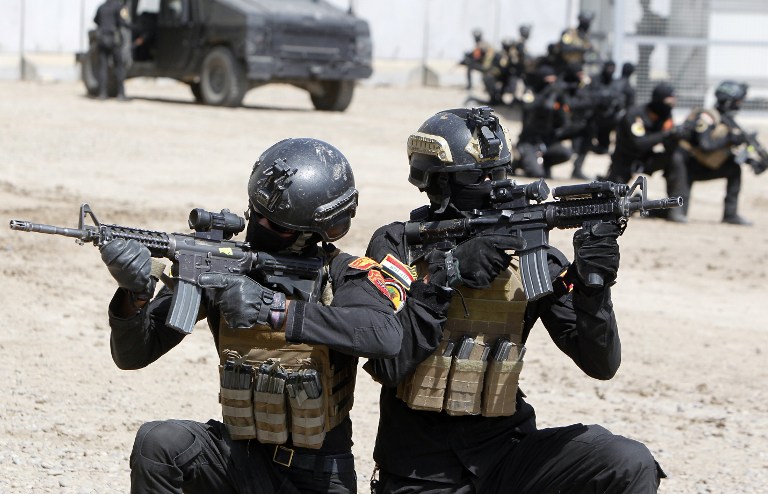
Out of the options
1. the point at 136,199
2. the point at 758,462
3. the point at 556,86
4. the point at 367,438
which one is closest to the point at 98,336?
the point at 367,438

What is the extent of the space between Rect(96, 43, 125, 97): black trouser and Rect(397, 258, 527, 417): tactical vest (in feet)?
55.3

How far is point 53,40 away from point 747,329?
18.6m

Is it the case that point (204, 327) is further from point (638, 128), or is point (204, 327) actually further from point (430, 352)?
point (638, 128)

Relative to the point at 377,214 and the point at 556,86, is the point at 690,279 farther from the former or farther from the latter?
the point at 556,86

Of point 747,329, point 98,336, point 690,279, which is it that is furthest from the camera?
point 690,279

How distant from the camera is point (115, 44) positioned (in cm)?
2020

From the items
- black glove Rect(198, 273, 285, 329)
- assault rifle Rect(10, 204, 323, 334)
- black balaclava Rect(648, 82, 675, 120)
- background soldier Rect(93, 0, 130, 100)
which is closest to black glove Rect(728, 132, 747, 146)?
black balaclava Rect(648, 82, 675, 120)

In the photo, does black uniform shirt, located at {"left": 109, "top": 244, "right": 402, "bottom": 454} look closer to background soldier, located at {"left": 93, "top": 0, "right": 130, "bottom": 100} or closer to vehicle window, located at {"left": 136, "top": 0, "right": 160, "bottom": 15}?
background soldier, located at {"left": 93, "top": 0, "right": 130, "bottom": 100}

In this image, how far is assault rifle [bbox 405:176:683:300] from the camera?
4.26 m

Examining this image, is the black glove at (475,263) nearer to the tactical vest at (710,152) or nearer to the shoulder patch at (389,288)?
the shoulder patch at (389,288)

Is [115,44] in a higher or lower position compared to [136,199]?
higher

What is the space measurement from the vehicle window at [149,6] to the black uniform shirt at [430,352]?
57.6ft

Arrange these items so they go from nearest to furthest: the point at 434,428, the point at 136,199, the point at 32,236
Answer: the point at 434,428 < the point at 32,236 < the point at 136,199

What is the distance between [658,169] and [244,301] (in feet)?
37.3
